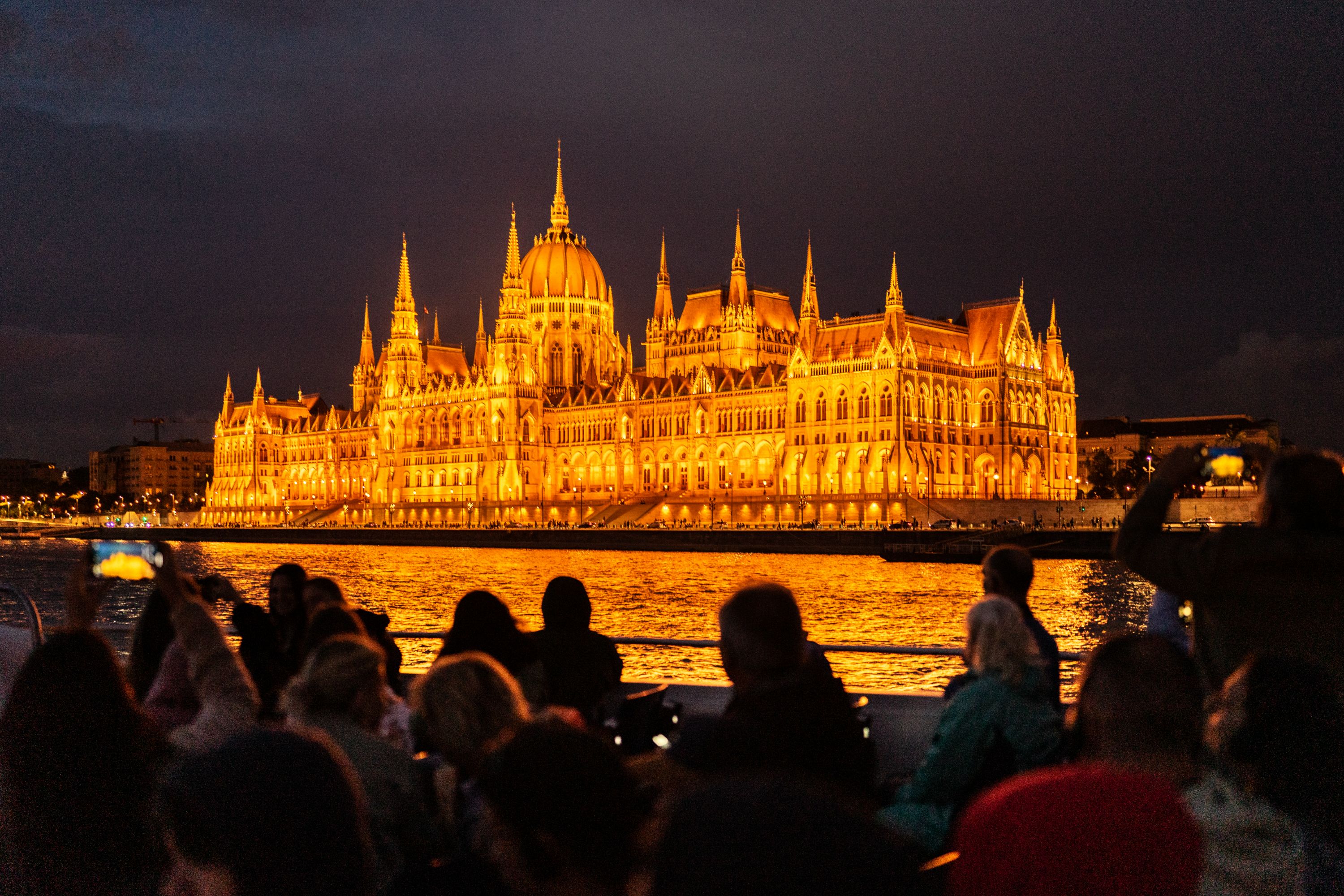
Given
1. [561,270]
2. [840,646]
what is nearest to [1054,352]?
[561,270]

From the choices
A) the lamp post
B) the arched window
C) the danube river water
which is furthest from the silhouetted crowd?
the arched window

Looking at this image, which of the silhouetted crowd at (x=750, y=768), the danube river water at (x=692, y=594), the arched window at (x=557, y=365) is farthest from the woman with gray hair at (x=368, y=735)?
the arched window at (x=557, y=365)

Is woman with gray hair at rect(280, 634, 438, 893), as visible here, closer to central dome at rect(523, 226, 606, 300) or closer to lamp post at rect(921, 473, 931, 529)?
lamp post at rect(921, 473, 931, 529)

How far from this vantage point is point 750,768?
3.63m

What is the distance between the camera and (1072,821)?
2436mm

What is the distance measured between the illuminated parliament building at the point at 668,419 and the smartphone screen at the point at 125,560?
236 ft

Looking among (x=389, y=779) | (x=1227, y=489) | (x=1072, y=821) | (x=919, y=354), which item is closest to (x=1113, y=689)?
(x=1072, y=821)

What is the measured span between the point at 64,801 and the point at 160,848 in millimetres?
362

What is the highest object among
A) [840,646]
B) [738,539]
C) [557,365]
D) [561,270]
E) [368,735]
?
[561,270]

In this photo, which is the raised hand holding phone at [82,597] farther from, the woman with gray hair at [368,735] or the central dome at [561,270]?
the central dome at [561,270]

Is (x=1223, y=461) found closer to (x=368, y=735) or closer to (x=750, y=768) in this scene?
(x=750, y=768)

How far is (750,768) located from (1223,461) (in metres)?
2.56

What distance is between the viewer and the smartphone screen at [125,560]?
538 centimetres

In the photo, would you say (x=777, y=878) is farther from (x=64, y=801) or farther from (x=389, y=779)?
(x=64, y=801)
